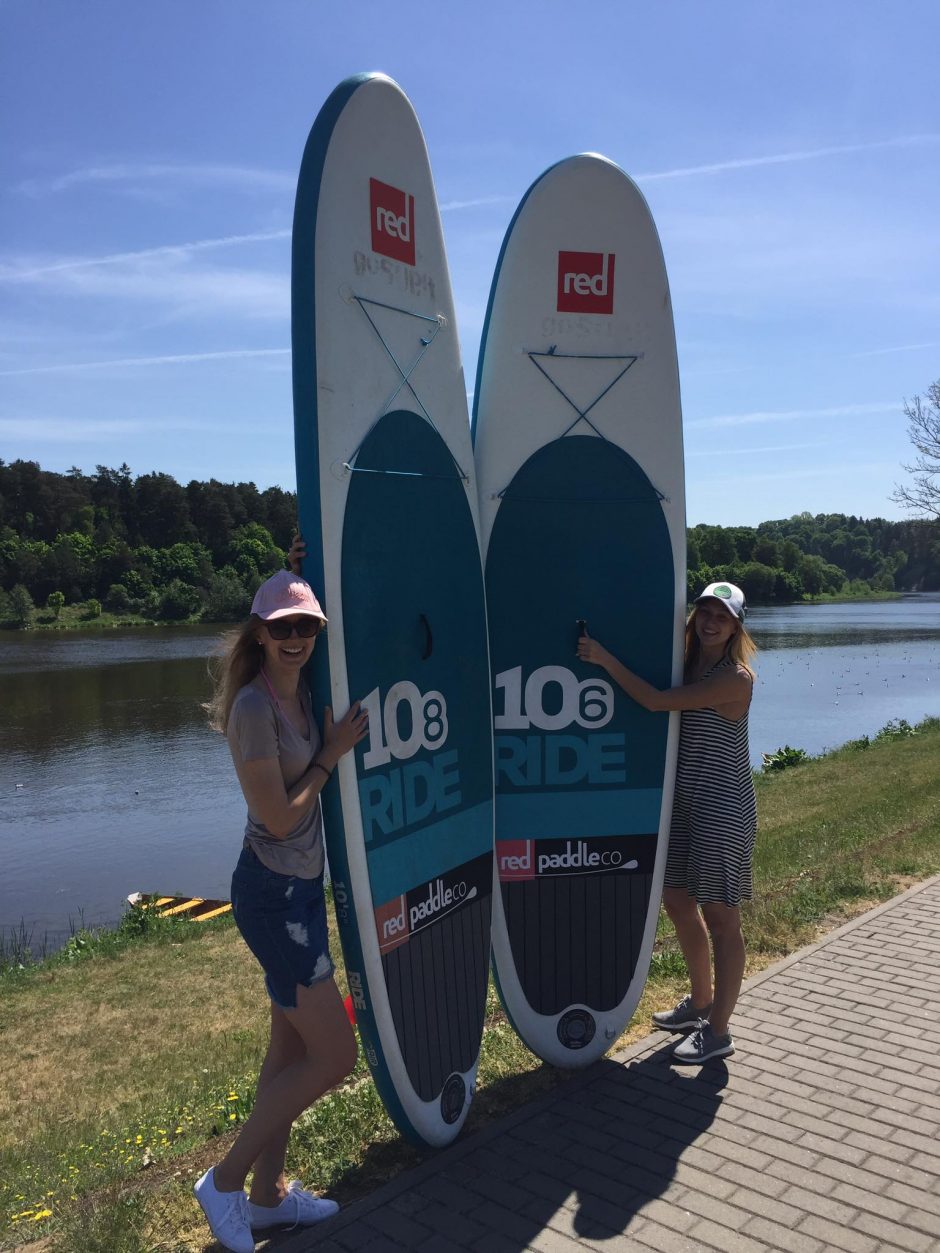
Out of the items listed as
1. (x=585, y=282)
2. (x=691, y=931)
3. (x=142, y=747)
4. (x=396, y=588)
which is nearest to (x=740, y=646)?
(x=691, y=931)

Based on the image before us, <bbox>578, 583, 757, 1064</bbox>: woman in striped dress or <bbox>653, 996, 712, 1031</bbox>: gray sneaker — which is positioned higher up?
<bbox>578, 583, 757, 1064</bbox>: woman in striped dress

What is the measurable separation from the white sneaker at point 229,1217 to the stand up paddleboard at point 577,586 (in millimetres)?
1336

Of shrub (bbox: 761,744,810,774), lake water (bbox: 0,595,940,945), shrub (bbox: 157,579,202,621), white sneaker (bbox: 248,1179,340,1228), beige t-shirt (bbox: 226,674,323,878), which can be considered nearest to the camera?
beige t-shirt (bbox: 226,674,323,878)

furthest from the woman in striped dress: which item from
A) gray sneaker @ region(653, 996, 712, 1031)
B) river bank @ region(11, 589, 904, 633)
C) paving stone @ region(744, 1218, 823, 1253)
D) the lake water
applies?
river bank @ region(11, 589, 904, 633)

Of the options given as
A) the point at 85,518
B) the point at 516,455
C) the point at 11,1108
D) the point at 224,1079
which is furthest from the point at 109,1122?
the point at 85,518

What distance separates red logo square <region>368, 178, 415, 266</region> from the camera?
326 cm

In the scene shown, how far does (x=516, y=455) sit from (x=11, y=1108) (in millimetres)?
4215

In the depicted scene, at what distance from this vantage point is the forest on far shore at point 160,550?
2800 inches

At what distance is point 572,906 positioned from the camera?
3.96 meters

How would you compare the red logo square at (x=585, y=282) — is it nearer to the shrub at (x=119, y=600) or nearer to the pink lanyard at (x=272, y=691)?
the pink lanyard at (x=272, y=691)

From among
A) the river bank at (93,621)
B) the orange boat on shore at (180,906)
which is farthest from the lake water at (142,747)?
the river bank at (93,621)

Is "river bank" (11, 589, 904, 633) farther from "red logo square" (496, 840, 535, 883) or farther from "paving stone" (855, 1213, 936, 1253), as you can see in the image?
"paving stone" (855, 1213, 936, 1253)

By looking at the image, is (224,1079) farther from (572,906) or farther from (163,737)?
(163,737)

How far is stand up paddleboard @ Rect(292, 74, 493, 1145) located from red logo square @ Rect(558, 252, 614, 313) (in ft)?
1.71
